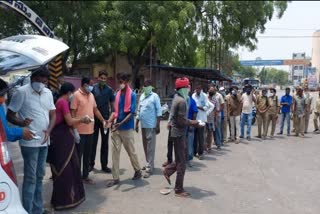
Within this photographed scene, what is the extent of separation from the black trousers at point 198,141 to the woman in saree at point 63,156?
13.1ft

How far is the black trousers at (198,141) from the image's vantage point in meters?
8.76

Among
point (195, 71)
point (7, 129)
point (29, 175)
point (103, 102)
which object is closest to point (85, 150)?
point (103, 102)

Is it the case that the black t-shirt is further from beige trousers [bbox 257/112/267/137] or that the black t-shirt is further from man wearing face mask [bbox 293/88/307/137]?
man wearing face mask [bbox 293/88/307/137]

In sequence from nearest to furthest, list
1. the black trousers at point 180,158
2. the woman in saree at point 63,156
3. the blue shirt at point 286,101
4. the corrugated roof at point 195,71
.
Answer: the woman in saree at point 63,156
the black trousers at point 180,158
the blue shirt at point 286,101
the corrugated roof at point 195,71

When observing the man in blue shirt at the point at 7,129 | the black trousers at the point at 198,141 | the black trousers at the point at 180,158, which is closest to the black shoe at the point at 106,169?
the black trousers at the point at 180,158

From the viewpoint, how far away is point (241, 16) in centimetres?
2622

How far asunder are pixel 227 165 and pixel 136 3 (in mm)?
16818

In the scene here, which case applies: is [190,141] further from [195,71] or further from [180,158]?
[195,71]

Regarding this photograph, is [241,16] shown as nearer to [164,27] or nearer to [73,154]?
[164,27]

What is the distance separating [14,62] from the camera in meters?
3.45

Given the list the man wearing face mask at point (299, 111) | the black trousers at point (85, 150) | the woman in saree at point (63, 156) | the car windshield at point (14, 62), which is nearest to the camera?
the car windshield at point (14, 62)

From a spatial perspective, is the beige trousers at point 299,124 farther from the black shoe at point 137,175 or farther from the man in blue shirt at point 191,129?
the black shoe at point 137,175

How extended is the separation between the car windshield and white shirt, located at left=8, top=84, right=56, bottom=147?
2.89 feet

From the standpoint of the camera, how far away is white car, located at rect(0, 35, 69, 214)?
2824mm
